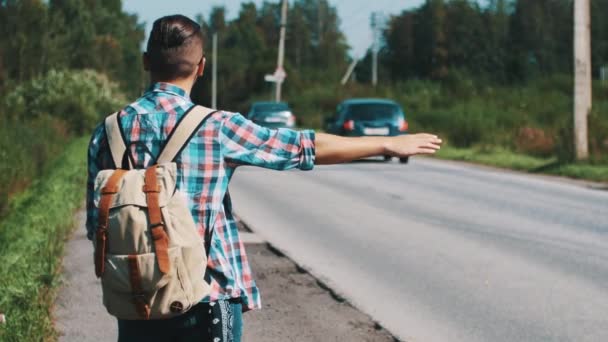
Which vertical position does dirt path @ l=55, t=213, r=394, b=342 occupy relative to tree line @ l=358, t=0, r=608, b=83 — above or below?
below

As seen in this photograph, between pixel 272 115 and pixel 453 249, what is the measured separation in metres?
29.4

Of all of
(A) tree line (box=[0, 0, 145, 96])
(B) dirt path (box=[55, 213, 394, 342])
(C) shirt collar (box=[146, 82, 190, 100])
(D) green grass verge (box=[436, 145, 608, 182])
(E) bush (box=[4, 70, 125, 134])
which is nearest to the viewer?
(C) shirt collar (box=[146, 82, 190, 100])

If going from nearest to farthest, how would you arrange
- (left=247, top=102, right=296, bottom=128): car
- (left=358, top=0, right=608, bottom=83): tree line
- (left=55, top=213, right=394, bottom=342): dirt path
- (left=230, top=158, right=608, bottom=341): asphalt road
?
1. (left=55, top=213, right=394, bottom=342): dirt path
2. (left=230, top=158, right=608, bottom=341): asphalt road
3. (left=247, top=102, right=296, bottom=128): car
4. (left=358, top=0, right=608, bottom=83): tree line

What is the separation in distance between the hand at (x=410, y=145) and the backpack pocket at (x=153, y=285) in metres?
0.70

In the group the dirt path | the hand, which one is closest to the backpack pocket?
the hand

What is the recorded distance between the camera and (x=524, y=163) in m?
23.0

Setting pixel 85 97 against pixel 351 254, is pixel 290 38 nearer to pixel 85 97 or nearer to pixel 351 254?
pixel 85 97

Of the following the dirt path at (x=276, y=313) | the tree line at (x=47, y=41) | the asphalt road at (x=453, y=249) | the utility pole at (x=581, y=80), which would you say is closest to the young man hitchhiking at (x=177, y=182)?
the dirt path at (x=276, y=313)

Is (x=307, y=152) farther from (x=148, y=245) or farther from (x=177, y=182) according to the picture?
(x=148, y=245)

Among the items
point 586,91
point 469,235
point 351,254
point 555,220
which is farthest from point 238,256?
point 586,91

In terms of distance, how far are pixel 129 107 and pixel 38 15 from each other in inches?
1481

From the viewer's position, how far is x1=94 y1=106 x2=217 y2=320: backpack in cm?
270

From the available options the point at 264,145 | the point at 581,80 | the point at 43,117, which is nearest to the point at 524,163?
the point at 581,80

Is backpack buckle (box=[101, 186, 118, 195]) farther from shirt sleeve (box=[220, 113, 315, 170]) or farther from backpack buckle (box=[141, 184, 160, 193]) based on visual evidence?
shirt sleeve (box=[220, 113, 315, 170])
